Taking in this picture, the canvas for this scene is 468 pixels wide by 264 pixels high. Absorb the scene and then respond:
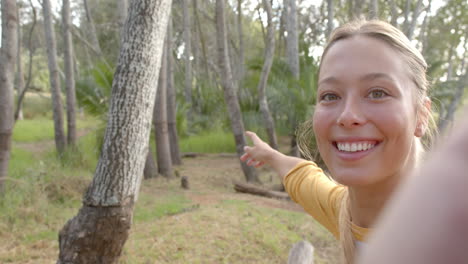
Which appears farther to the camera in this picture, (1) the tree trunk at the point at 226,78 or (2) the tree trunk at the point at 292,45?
(2) the tree trunk at the point at 292,45

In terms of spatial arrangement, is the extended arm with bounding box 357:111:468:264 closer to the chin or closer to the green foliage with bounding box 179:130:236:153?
the chin

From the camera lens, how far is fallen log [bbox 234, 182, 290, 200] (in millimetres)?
6969

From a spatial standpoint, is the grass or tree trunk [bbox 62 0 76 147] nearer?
the grass

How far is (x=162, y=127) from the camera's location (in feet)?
26.5

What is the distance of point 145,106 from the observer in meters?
3.19

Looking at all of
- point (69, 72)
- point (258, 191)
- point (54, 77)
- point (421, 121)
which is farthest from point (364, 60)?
point (54, 77)

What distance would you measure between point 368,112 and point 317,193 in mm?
819

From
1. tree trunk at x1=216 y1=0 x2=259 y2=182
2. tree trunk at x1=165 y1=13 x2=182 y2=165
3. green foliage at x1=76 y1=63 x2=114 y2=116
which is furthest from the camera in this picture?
tree trunk at x1=165 y1=13 x2=182 y2=165

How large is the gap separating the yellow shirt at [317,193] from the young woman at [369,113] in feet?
1.13

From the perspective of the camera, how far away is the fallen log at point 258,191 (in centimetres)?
697

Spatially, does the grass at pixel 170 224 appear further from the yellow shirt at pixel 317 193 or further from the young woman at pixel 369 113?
the young woman at pixel 369 113

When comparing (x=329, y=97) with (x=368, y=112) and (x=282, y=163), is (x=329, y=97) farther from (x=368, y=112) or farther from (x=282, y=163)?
(x=282, y=163)

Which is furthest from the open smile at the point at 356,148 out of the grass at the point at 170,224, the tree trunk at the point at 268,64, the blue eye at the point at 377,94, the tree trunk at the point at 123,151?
the tree trunk at the point at 268,64

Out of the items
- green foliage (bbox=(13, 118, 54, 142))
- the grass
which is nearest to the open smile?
the grass
